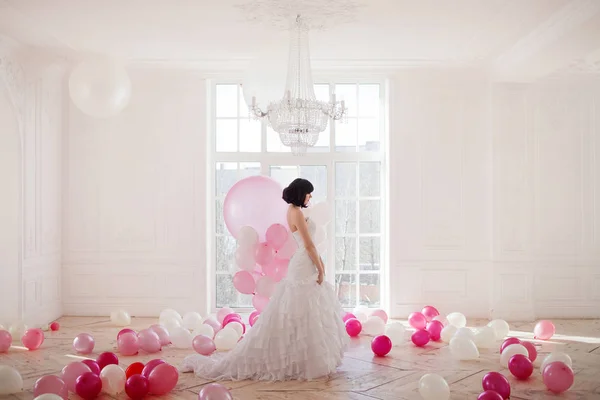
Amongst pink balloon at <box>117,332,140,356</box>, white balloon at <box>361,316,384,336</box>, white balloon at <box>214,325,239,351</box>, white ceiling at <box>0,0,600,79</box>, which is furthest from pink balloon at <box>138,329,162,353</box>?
white ceiling at <box>0,0,600,79</box>

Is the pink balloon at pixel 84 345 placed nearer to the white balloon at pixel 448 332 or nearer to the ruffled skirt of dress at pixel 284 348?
the ruffled skirt of dress at pixel 284 348

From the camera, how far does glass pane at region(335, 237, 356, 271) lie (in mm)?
7043

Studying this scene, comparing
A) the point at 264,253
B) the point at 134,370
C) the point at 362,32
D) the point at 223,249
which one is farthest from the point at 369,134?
the point at 134,370

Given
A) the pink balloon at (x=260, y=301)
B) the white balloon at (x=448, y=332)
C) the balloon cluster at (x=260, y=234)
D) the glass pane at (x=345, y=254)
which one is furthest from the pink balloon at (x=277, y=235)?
the glass pane at (x=345, y=254)

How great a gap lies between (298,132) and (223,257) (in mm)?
2834

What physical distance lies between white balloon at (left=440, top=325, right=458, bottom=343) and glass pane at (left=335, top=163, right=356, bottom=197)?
7.08 feet

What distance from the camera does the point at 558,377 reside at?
12.7ft

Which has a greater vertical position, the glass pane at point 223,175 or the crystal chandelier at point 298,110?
the crystal chandelier at point 298,110

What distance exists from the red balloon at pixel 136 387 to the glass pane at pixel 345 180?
3.77m

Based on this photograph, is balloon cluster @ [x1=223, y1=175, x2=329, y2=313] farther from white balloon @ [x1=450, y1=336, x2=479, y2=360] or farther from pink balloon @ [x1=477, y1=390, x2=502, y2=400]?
pink balloon @ [x1=477, y1=390, x2=502, y2=400]

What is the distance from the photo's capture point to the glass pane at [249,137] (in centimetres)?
708

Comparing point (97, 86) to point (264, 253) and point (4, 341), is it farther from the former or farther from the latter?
point (4, 341)

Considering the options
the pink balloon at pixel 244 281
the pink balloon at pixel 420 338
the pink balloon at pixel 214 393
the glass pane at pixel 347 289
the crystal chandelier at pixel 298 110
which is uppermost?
the crystal chandelier at pixel 298 110

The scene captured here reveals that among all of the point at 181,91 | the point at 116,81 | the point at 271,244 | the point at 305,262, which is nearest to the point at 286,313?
the point at 305,262
